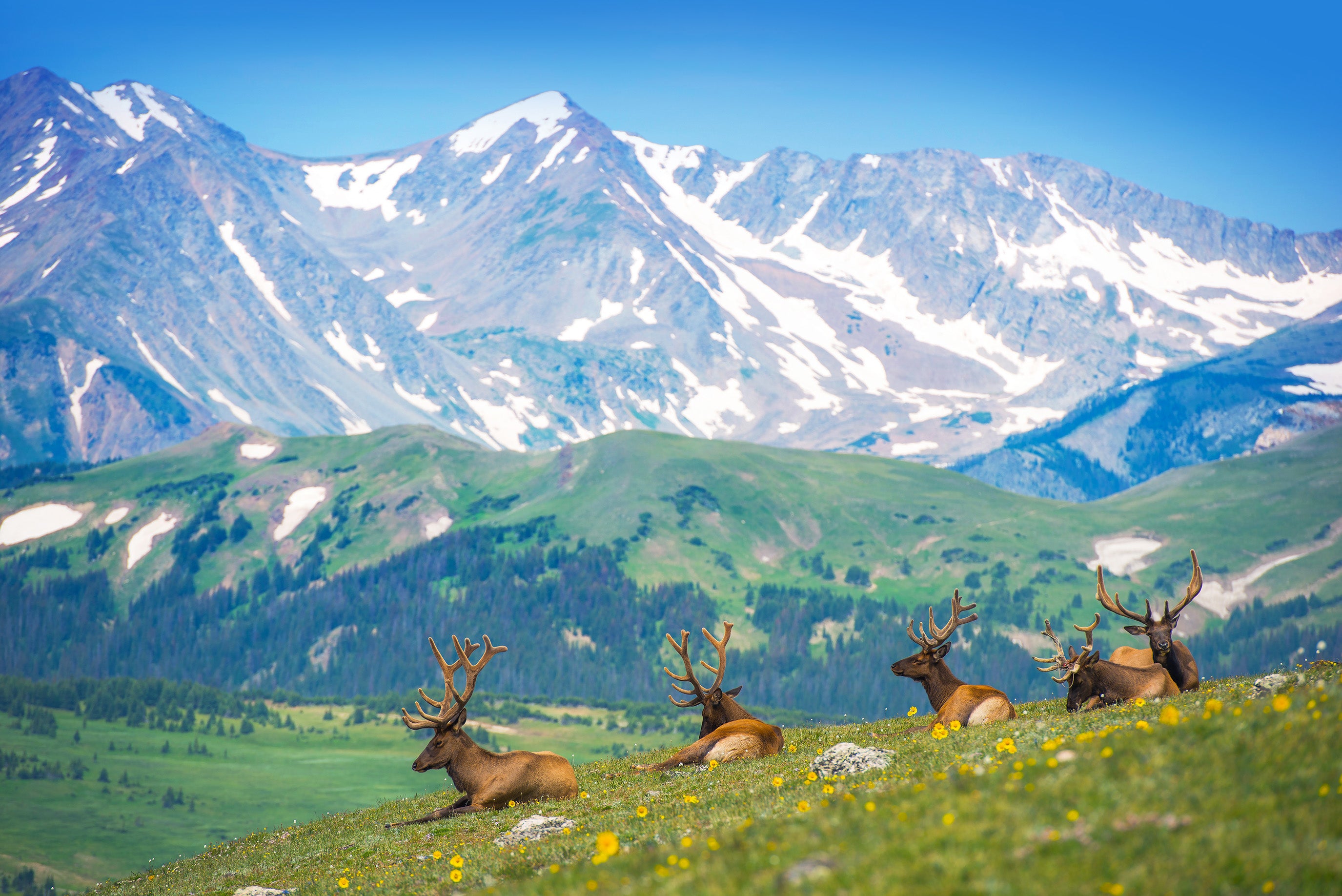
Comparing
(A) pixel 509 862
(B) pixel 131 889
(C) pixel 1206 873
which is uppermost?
(C) pixel 1206 873

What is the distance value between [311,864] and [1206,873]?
2344 centimetres

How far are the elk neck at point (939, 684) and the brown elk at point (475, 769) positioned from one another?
11997 millimetres

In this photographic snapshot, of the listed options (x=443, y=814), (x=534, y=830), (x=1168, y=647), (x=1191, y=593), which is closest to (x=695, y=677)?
(x=443, y=814)

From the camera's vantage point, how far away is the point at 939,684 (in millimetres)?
36812

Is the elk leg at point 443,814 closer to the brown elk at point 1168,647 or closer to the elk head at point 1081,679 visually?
the elk head at point 1081,679

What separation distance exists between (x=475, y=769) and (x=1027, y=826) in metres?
21.2

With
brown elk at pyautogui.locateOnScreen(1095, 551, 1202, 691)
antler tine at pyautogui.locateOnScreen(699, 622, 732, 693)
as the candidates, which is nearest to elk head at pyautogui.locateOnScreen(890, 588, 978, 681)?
brown elk at pyautogui.locateOnScreen(1095, 551, 1202, 691)

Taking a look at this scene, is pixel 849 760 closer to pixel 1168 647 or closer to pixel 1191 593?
pixel 1168 647

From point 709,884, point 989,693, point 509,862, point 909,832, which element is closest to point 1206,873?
point 909,832

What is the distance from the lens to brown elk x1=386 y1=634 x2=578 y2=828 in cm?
3127

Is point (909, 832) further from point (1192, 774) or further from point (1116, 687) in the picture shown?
point (1116, 687)

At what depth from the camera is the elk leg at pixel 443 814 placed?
3103 centimetres

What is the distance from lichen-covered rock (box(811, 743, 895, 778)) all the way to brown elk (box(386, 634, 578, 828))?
843cm

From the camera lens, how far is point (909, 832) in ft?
45.8
